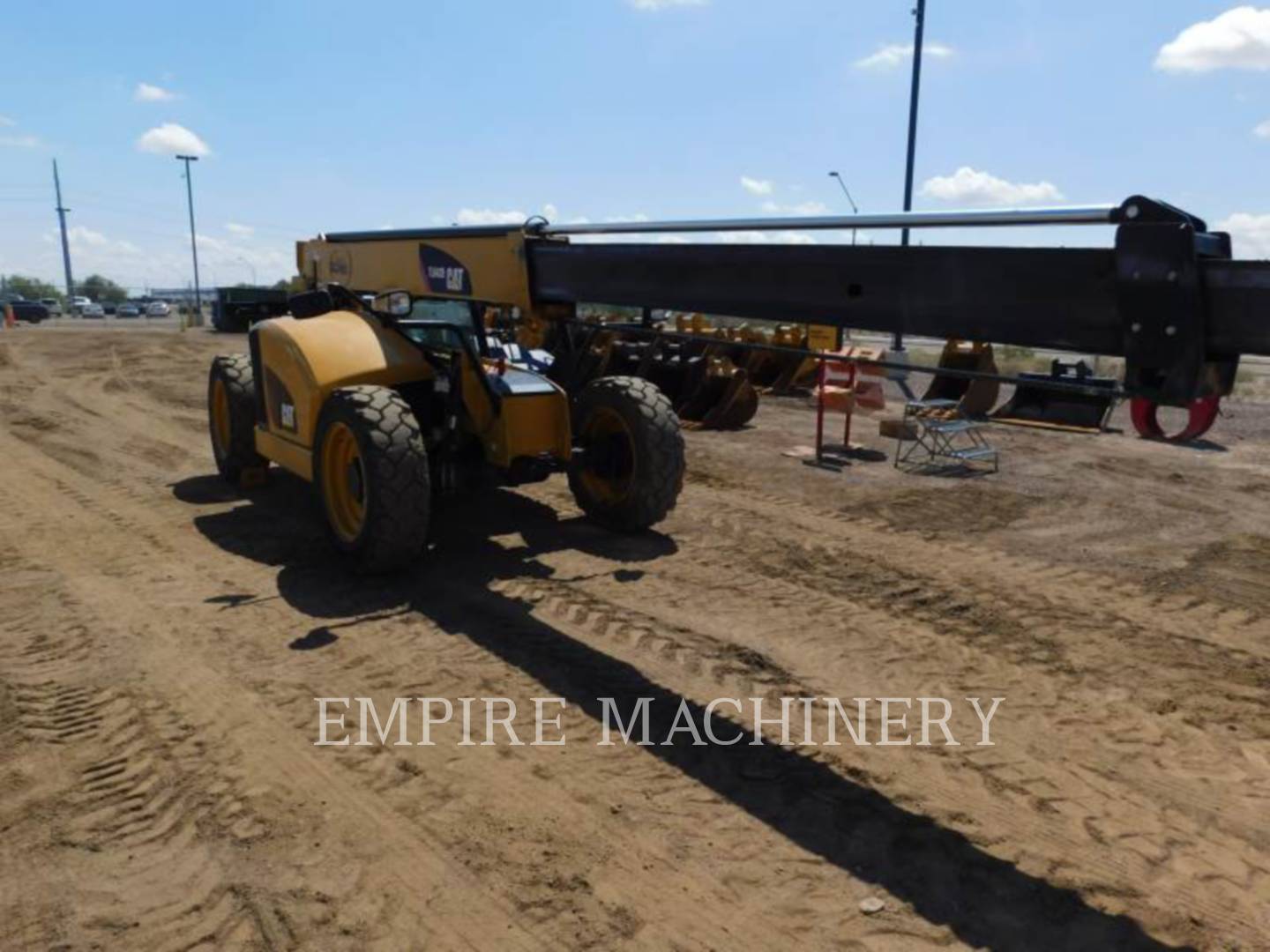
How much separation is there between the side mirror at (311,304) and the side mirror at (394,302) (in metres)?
0.41

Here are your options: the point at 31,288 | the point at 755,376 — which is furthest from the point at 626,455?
the point at 31,288

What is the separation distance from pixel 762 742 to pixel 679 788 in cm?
53

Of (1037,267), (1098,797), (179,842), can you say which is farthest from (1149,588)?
(179,842)

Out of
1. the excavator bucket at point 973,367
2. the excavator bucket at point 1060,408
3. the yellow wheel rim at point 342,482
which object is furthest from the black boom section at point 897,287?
the excavator bucket at point 973,367

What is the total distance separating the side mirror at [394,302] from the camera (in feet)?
20.1

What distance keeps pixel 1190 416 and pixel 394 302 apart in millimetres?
4607

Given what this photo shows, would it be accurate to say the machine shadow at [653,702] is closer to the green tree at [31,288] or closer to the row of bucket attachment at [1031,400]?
the row of bucket attachment at [1031,400]

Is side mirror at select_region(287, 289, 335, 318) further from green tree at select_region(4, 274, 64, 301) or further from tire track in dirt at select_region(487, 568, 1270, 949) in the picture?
green tree at select_region(4, 274, 64, 301)

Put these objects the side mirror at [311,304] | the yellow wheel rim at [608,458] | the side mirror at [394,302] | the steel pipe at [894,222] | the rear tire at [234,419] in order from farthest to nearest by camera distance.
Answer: the rear tire at [234,419]
the yellow wheel rim at [608,458]
the side mirror at [311,304]
the side mirror at [394,302]
the steel pipe at [894,222]

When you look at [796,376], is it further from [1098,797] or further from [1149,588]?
[1098,797]

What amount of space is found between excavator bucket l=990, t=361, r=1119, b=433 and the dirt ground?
4.35m

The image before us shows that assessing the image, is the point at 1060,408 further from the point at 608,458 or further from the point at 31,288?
the point at 31,288

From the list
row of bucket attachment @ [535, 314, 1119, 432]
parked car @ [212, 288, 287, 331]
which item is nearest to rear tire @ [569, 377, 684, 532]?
row of bucket attachment @ [535, 314, 1119, 432]

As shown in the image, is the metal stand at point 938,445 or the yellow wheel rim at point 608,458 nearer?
the yellow wheel rim at point 608,458
